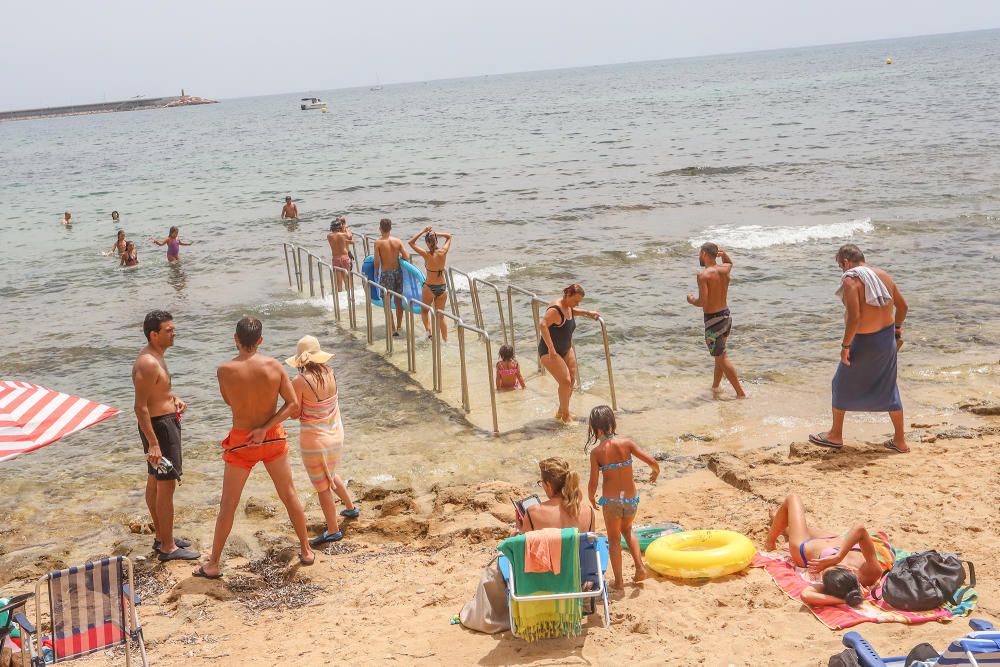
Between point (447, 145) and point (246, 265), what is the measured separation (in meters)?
33.7

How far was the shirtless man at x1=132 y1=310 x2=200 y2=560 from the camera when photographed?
5867mm

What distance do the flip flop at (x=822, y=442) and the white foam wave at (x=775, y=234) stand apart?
11.7 meters

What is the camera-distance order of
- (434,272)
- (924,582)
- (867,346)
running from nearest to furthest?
(924,582), (867,346), (434,272)

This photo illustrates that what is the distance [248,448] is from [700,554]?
2910mm

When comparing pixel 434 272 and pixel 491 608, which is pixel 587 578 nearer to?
pixel 491 608

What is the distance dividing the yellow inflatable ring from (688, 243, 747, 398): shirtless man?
12.6 feet

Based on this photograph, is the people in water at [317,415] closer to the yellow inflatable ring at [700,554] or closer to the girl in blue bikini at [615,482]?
the girl in blue bikini at [615,482]

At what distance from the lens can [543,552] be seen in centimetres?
467

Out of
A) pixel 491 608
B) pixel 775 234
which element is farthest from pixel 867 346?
pixel 775 234

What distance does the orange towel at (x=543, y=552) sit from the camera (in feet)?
15.3

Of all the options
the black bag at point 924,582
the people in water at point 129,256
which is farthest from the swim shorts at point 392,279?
the people in water at point 129,256

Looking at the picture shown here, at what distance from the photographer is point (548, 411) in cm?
932

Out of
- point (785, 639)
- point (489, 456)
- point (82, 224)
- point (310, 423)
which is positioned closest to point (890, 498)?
point (785, 639)

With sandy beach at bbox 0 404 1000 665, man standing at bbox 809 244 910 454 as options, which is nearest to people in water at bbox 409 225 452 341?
sandy beach at bbox 0 404 1000 665
